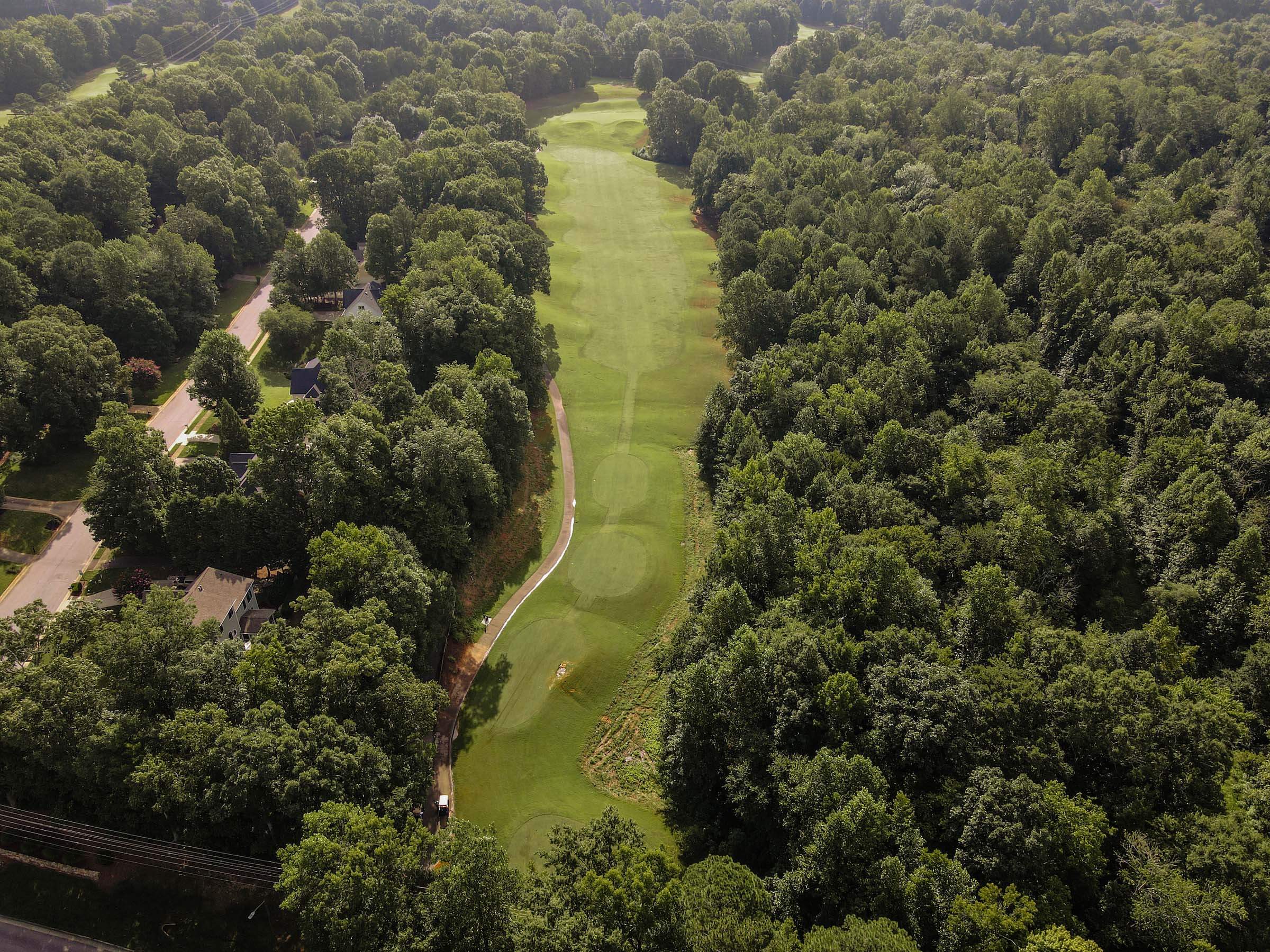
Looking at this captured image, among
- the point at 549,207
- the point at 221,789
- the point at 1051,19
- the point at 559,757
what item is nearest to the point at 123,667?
the point at 221,789

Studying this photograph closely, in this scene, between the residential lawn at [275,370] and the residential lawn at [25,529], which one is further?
the residential lawn at [275,370]

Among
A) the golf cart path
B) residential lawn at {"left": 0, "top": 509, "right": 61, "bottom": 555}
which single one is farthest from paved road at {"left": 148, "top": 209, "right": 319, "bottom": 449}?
the golf cart path

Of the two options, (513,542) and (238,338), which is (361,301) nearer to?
(238,338)

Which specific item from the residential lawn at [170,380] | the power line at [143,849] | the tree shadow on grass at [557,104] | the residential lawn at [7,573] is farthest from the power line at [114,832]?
the tree shadow on grass at [557,104]

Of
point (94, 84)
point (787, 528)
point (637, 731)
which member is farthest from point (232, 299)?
point (94, 84)

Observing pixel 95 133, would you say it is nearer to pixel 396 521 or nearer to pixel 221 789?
pixel 396 521

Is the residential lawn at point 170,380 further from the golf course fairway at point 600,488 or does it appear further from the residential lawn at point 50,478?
the golf course fairway at point 600,488
